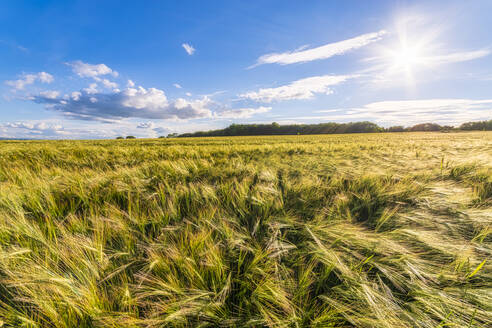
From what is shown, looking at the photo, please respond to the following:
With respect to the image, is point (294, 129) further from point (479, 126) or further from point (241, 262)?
point (241, 262)

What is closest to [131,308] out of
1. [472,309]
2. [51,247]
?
[51,247]

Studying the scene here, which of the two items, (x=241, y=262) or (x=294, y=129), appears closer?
(x=241, y=262)

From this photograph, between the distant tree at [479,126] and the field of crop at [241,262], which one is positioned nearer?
the field of crop at [241,262]

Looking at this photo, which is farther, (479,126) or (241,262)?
(479,126)

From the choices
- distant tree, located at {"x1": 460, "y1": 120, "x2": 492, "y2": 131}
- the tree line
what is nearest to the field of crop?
the tree line

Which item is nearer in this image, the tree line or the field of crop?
the field of crop

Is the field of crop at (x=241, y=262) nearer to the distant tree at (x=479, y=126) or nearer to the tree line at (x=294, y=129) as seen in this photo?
the tree line at (x=294, y=129)

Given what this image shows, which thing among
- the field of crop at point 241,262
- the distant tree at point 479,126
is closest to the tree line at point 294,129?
the distant tree at point 479,126

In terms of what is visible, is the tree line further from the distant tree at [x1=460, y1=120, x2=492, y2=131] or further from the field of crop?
the field of crop

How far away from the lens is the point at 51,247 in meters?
0.90

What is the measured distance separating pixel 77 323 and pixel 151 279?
25 cm

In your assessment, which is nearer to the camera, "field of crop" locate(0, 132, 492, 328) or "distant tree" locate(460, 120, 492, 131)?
"field of crop" locate(0, 132, 492, 328)

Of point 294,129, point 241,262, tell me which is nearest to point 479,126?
point 294,129

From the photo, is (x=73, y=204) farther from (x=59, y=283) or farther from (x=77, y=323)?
(x=77, y=323)
